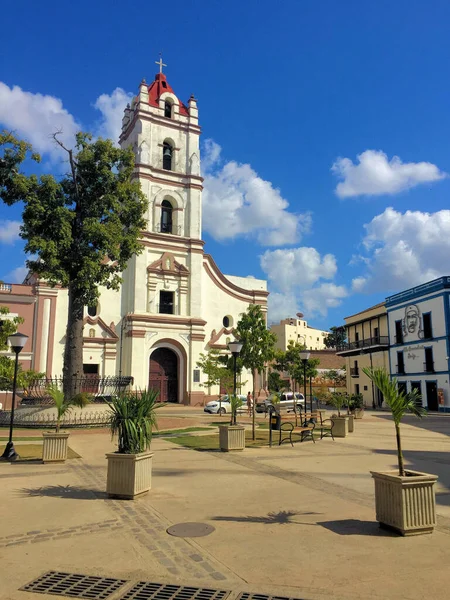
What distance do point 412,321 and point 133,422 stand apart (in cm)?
3708

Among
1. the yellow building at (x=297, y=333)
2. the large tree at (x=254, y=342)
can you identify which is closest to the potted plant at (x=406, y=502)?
the large tree at (x=254, y=342)

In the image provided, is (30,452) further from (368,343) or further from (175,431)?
(368,343)

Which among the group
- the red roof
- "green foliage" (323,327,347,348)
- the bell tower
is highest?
the red roof

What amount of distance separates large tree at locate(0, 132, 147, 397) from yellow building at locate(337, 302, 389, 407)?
29062mm

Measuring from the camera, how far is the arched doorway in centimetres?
3916

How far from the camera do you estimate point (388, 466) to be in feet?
36.3

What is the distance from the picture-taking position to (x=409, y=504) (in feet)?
19.7

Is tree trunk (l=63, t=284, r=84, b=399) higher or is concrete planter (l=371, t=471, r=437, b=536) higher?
tree trunk (l=63, t=284, r=84, b=399)

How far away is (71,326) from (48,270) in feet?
9.67

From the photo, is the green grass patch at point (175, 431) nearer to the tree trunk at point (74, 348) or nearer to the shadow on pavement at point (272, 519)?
the tree trunk at point (74, 348)

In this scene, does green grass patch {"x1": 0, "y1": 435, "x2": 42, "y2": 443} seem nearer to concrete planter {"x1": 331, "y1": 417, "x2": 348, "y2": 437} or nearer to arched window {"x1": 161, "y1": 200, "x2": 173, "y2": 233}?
concrete planter {"x1": 331, "y1": 417, "x2": 348, "y2": 437}

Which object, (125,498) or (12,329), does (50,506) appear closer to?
(125,498)

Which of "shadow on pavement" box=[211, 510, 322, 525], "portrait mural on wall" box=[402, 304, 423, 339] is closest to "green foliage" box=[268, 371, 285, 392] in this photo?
"portrait mural on wall" box=[402, 304, 423, 339]

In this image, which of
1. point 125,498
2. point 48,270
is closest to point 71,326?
point 48,270
